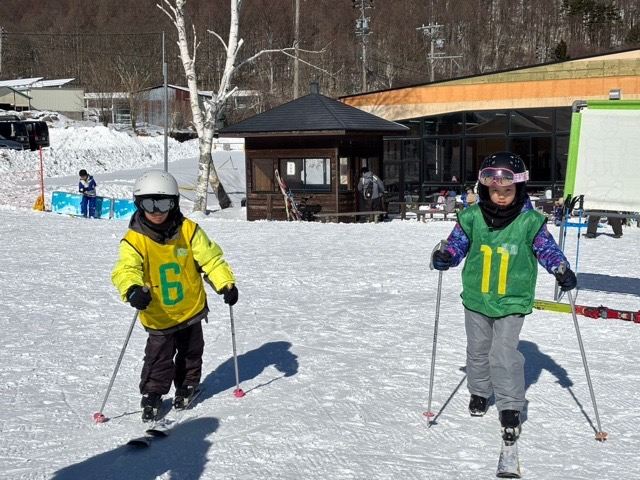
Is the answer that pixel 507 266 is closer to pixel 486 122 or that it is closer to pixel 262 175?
pixel 262 175

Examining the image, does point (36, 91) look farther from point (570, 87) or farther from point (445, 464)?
point (445, 464)

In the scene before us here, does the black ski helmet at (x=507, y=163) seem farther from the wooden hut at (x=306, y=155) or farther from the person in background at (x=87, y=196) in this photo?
the person in background at (x=87, y=196)

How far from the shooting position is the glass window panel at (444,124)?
28328mm

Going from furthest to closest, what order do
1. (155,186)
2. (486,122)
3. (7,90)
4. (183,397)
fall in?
(7,90), (486,122), (183,397), (155,186)

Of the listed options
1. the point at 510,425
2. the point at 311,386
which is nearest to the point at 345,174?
the point at 311,386

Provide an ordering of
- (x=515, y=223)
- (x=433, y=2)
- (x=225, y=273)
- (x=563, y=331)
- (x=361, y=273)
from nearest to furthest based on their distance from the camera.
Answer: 1. (x=515, y=223)
2. (x=225, y=273)
3. (x=563, y=331)
4. (x=361, y=273)
5. (x=433, y=2)

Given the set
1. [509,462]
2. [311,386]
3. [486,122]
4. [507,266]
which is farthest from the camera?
[486,122]

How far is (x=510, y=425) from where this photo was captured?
4.45 meters

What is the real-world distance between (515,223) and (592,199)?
14.5 ft

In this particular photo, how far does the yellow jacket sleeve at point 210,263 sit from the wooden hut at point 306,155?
16.1 metres

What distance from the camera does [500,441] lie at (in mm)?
4797

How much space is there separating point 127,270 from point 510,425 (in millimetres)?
2387

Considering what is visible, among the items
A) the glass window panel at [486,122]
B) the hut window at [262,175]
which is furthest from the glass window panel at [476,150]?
the hut window at [262,175]

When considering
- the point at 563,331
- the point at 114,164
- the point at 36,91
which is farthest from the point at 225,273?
the point at 36,91
